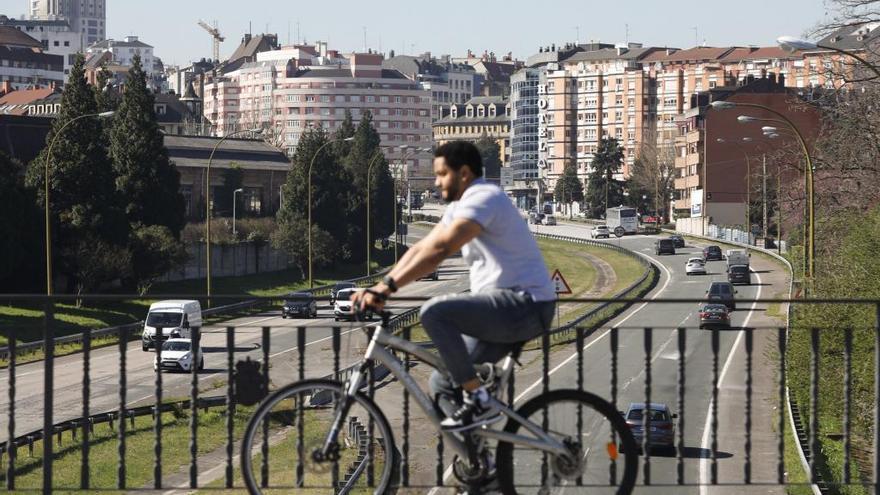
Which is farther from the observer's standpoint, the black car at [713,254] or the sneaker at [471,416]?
the black car at [713,254]

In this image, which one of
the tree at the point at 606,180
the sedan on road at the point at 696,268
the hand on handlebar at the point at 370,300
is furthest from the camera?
the tree at the point at 606,180

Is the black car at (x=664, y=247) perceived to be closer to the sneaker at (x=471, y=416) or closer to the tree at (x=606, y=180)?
the tree at (x=606, y=180)

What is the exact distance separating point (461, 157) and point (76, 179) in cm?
6311

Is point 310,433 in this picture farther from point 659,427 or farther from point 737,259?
point 737,259

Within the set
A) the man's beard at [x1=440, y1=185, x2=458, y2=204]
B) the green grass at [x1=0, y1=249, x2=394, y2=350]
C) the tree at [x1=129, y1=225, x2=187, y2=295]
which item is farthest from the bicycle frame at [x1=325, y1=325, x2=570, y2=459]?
the tree at [x1=129, y1=225, x2=187, y2=295]

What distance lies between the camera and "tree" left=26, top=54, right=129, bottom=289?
6856 cm

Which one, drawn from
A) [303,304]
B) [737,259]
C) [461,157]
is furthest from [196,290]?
[461,157]

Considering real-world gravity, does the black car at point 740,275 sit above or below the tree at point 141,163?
below

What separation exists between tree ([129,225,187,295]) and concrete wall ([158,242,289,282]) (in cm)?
453

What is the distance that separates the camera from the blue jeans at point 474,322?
8.66 metres

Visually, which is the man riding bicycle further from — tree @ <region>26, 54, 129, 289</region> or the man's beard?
tree @ <region>26, 54, 129, 289</region>

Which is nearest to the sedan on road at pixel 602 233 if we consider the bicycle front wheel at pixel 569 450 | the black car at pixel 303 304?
the black car at pixel 303 304

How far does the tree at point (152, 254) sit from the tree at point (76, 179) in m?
2.38

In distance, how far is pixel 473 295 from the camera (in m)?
8.73
